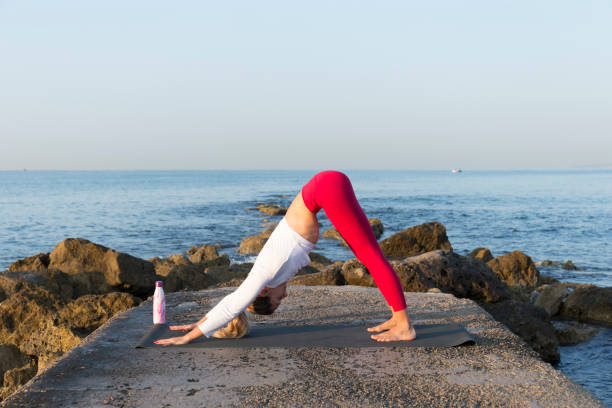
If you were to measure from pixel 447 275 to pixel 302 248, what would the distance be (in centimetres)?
456

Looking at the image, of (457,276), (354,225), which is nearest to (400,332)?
(354,225)

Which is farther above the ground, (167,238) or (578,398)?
(578,398)

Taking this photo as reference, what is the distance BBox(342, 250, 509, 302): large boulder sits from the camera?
7.94 meters

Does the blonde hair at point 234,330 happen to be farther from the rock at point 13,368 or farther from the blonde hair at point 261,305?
the rock at point 13,368

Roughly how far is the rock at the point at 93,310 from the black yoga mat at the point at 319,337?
1578mm

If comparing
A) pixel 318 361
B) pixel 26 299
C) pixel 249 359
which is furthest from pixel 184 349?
pixel 26 299

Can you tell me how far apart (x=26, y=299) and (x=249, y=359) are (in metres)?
4.55

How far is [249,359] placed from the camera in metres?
4.29

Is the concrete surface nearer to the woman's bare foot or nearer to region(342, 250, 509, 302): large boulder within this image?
the woman's bare foot

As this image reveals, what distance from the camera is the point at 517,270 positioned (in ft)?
46.4

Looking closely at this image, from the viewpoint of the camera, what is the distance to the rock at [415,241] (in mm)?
15383

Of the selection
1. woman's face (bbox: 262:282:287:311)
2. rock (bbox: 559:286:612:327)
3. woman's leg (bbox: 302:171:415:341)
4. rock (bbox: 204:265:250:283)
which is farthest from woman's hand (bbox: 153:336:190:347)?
rock (bbox: 559:286:612:327)

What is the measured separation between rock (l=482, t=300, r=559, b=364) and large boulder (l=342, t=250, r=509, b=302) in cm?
39

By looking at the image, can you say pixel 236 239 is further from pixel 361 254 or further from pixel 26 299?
pixel 361 254
